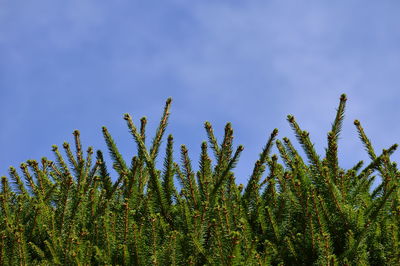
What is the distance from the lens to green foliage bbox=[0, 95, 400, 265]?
2840 millimetres

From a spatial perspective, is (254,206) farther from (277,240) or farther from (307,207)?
(307,207)

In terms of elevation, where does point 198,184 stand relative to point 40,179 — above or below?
below

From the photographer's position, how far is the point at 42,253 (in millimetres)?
3158

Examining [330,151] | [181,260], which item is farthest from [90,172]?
[330,151]

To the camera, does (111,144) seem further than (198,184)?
Yes

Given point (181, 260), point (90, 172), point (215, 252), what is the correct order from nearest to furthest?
point (215, 252) → point (181, 260) → point (90, 172)

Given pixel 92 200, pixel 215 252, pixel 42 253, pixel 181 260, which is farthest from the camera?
pixel 92 200

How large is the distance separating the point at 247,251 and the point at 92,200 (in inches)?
49.5

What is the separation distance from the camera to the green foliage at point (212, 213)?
112 inches

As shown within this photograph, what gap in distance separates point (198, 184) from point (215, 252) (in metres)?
0.98

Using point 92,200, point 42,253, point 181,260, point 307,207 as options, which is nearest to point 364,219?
point 307,207

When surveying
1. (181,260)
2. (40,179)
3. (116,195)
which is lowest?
(181,260)

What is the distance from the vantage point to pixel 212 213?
319 centimetres

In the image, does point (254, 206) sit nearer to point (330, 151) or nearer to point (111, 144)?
point (330, 151)
